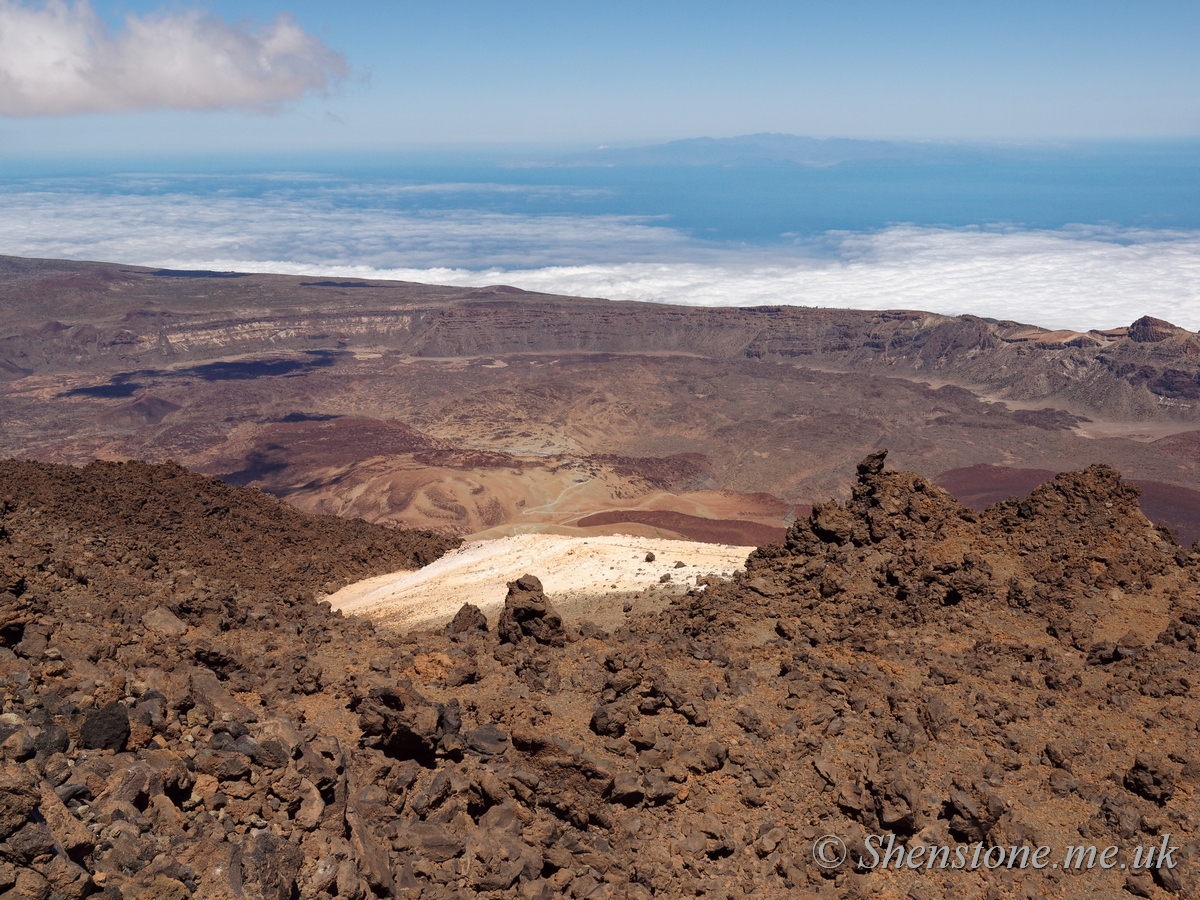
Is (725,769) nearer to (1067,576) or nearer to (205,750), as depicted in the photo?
(205,750)

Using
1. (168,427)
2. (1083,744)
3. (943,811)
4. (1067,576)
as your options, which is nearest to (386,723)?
(943,811)

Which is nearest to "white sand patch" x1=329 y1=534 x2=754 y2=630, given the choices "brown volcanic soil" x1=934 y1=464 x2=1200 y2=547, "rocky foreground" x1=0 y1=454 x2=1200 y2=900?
"rocky foreground" x1=0 y1=454 x2=1200 y2=900

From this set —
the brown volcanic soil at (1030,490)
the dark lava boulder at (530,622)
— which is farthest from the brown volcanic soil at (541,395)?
the dark lava boulder at (530,622)

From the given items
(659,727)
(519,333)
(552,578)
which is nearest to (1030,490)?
(552,578)

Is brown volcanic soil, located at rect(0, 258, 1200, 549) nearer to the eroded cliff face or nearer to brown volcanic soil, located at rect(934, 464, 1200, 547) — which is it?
the eroded cliff face

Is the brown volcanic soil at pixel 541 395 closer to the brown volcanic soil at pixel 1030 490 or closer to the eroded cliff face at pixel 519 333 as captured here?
the eroded cliff face at pixel 519 333

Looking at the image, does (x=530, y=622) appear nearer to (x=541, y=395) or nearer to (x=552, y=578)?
(x=552, y=578)
